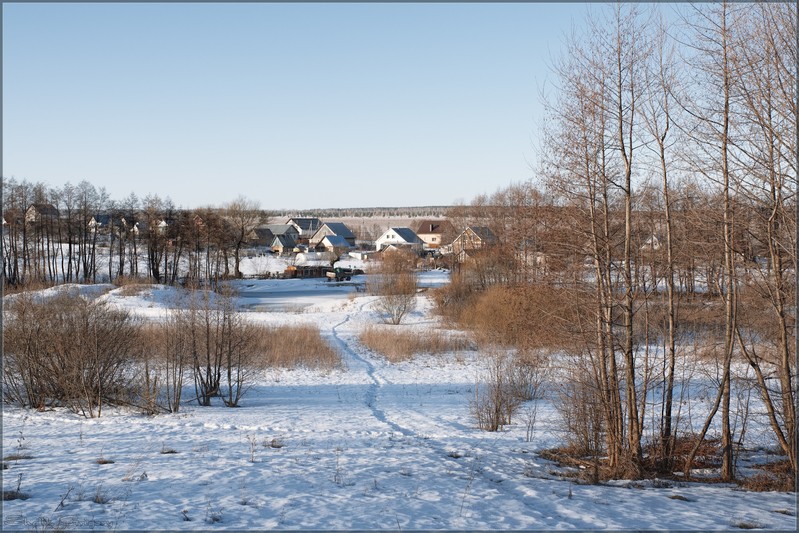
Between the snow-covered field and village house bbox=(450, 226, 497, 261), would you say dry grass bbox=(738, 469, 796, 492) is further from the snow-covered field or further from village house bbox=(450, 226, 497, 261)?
village house bbox=(450, 226, 497, 261)

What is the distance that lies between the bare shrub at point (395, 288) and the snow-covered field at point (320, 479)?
68.1ft

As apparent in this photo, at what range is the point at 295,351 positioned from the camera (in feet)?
76.9

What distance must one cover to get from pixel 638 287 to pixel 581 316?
40.3 inches

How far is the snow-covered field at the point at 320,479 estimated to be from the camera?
676 cm

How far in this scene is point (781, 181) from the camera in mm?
8188

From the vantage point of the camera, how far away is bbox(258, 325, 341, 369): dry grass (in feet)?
74.5

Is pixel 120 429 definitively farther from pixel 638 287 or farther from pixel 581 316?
pixel 638 287

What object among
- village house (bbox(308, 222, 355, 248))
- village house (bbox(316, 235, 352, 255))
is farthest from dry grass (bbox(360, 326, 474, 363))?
village house (bbox(308, 222, 355, 248))

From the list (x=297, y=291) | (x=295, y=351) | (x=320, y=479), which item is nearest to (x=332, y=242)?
(x=297, y=291)

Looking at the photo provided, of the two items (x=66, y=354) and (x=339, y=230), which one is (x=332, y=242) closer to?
(x=339, y=230)

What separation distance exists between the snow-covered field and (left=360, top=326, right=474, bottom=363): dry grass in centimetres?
915

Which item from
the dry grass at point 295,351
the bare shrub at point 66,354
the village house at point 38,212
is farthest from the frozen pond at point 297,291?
the bare shrub at point 66,354

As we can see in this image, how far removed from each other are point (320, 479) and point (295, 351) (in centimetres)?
1523

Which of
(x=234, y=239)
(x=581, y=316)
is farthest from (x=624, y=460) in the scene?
(x=234, y=239)
